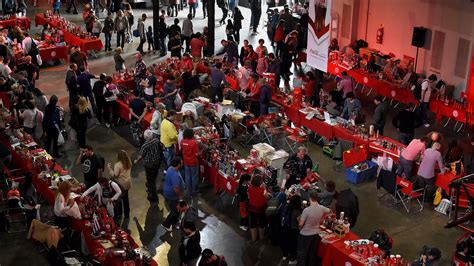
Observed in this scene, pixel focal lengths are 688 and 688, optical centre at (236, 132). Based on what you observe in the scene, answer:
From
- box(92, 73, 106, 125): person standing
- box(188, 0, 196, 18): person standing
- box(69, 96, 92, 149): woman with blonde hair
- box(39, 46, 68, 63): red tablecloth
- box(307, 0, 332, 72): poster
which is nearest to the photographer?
box(69, 96, 92, 149): woman with blonde hair

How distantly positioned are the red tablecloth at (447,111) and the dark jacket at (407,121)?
2134 millimetres

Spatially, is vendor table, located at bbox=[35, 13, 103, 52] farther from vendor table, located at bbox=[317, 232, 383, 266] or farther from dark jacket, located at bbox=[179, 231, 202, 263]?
vendor table, located at bbox=[317, 232, 383, 266]

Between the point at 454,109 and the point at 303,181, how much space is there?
574 centimetres

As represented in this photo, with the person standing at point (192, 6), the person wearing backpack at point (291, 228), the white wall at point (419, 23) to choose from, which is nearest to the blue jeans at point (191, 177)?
the person wearing backpack at point (291, 228)

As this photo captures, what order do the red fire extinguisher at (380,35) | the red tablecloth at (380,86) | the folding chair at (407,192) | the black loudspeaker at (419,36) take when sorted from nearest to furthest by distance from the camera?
the folding chair at (407,192), the red tablecloth at (380,86), the black loudspeaker at (419,36), the red fire extinguisher at (380,35)

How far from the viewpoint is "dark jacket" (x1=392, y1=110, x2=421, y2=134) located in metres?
13.7

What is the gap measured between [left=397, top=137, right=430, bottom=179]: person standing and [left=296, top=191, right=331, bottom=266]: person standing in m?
3.18

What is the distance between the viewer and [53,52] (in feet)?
67.2

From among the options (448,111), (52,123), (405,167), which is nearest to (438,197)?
(405,167)

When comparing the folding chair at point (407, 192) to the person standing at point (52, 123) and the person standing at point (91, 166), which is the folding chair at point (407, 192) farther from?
the person standing at point (52, 123)

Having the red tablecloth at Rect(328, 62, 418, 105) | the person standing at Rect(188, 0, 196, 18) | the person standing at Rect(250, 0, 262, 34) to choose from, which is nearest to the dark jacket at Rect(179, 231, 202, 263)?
the red tablecloth at Rect(328, 62, 418, 105)

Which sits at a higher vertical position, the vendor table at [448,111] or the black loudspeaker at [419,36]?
the black loudspeaker at [419,36]

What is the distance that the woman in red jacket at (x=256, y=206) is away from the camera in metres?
10.6

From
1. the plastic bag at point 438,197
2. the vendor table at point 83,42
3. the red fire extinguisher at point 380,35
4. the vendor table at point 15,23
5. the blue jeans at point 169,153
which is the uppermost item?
the red fire extinguisher at point 380,35
